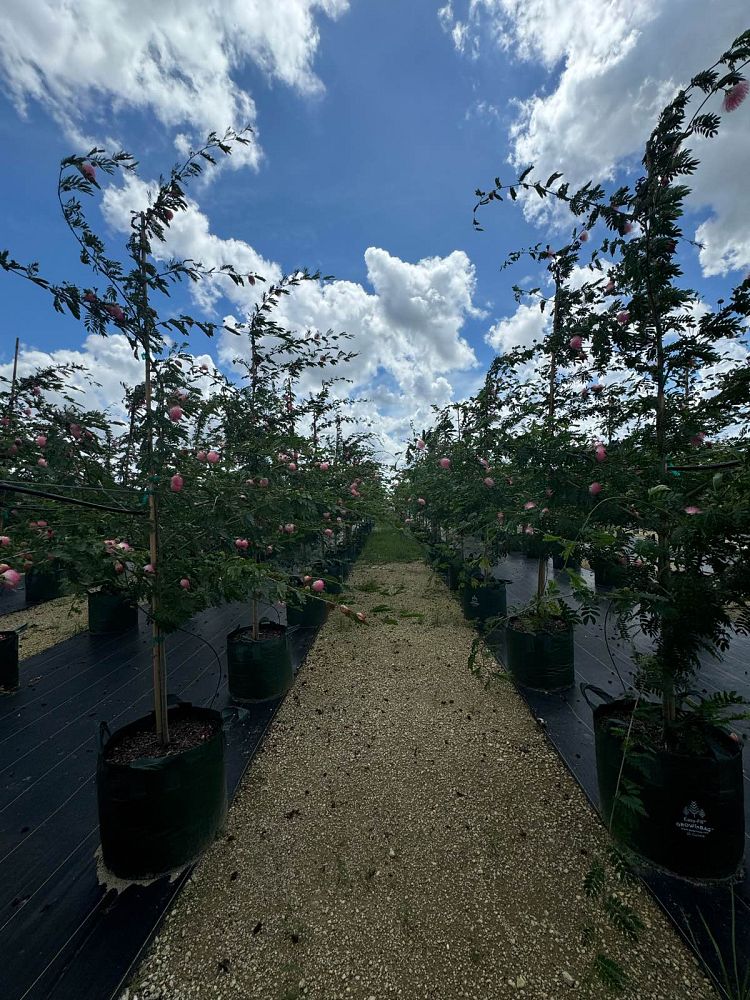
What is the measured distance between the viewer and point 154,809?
7.16ft

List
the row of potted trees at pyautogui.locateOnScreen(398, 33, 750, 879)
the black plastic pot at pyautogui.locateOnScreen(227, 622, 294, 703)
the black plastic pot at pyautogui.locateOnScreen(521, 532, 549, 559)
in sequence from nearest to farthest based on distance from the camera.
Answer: the row of potted trees at pyautogui.locateOnScreen(398, 33, 750, 879) < the black plastic pot at pyautogui.locateOnScreen(227, 622, 294, 703) < the black plastic pot at pyautogui.locateOnScreen(521, 532, 549, 559)

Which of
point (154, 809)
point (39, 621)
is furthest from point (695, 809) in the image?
point (39, 621)

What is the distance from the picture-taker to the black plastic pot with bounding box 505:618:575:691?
412 centimetres

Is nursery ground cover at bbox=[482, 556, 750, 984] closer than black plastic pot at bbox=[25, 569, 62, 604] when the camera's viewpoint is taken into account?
Yes

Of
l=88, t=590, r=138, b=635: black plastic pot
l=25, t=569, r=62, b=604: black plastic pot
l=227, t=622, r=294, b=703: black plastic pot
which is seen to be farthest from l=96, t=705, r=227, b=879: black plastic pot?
l=25, t=569, r=62, b=604: black plastic pot

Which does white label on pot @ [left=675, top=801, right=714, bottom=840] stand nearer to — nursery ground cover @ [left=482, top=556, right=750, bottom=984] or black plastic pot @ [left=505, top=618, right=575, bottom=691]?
nursery ground cover @ [left=482, top=556, right=750, bottom=984]

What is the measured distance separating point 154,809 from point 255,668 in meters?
1.86

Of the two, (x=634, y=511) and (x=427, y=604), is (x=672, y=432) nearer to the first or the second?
(x=634, y=511)

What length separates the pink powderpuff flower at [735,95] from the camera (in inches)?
70.7

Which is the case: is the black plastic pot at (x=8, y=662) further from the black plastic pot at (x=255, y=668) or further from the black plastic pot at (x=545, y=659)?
the black plastic pot at (x=545, y=659)

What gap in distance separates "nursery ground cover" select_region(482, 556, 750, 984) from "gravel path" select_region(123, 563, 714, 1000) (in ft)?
0.44

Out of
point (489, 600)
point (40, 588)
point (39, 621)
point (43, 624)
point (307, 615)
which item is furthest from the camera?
point (40, 588)

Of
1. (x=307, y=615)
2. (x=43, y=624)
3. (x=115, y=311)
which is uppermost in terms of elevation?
(x=115, y=311)

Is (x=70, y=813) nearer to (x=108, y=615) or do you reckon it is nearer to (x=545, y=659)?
(x=108, y=615)
